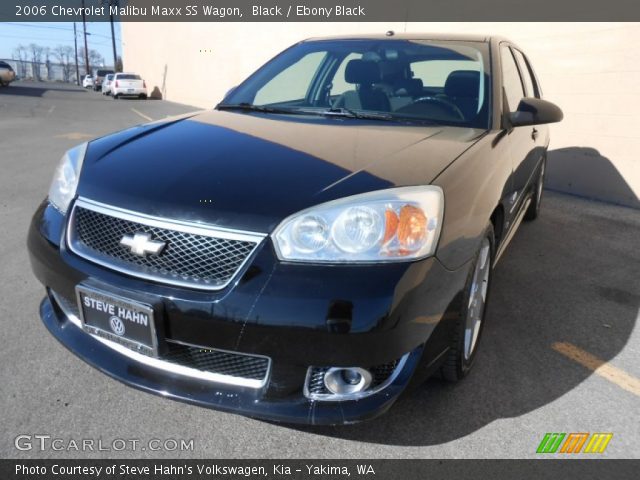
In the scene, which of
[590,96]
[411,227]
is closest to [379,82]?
[411,227]

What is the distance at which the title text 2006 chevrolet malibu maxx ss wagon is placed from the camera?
5.37ft

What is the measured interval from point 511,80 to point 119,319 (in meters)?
2.76

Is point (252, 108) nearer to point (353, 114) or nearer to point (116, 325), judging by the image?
point (353, 114)

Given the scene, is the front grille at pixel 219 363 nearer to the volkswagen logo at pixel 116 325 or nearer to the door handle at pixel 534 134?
the volkswagen logo at pixel 116 325

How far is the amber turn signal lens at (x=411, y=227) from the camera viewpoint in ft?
5.61

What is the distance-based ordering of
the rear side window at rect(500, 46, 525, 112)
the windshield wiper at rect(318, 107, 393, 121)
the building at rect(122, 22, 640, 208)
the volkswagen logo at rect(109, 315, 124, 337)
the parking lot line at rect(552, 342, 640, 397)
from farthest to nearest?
the building at rect(122, 22, 640, 208) → the rear side window at rect(500, 46, 525, 112) → the windshield wiper at rect(318, 107, 393, 121) → the parking lot line at rect(552, 342, 640, 397) → the volkswagen logo at rect(109, 315, 124, 337)

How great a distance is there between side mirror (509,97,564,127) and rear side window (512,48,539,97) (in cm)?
110

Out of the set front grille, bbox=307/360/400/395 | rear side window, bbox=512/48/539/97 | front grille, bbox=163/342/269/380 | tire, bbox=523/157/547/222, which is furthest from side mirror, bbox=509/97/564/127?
tire, bbox=523/157/547/222

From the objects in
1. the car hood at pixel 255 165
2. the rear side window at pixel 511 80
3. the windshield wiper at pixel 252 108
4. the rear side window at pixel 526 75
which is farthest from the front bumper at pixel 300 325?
the rear side window at pixel 526 75

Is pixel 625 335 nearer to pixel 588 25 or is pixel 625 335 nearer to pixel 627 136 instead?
pixel 627 136

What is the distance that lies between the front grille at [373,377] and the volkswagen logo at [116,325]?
Result: 669 millimetres

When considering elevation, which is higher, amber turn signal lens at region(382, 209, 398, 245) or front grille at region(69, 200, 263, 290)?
amber turn signal lens at region(382, 209, 398, 245)

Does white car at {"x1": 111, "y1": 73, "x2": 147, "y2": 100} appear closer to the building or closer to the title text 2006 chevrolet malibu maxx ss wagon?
the building

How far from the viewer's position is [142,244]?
1.77 meters
